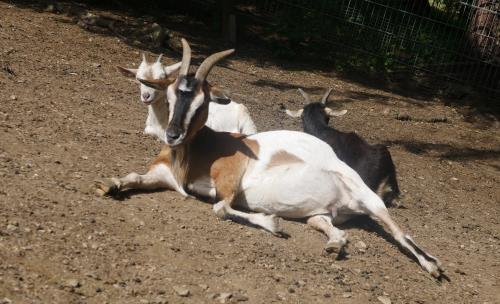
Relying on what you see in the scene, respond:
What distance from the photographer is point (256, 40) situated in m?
13.0

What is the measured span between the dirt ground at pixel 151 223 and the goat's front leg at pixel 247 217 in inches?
2.5

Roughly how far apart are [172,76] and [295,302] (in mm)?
3096

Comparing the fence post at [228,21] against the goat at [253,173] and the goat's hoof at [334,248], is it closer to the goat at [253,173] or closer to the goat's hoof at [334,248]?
the goat at [253,173]

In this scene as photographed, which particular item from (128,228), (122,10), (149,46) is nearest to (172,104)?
(128,228)

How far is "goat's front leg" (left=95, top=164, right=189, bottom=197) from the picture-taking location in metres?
5.73

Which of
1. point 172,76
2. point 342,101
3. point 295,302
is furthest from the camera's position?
point 342,101

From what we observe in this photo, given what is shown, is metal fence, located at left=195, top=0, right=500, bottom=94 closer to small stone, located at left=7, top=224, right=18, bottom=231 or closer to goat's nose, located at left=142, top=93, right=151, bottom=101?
goat's nose, located at left=142, top=93, right=151, bottom=101

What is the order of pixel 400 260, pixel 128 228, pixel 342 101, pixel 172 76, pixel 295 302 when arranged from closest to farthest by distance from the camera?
pixel 295 302, pixel 128 228, pixel 400 260, pixel 172 76, pixel 342 101

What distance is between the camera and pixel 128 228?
17.4 feet

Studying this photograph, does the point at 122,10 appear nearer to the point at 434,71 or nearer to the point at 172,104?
the point at 434,71

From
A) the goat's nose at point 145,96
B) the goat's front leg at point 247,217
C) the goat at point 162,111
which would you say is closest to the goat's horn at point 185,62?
the goat at point 162,111

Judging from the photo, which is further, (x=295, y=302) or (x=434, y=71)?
(x=434, y=71)

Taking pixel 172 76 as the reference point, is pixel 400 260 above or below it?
below

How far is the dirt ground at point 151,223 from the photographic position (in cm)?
470
